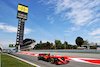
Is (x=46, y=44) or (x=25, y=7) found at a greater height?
(x=25, y=7)

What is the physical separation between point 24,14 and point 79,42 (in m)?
74.8

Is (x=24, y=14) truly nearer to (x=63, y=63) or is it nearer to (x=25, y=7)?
(x=25, y=7)

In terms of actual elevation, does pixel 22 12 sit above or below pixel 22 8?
below

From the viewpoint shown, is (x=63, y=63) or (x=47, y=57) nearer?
(x=63, y=63)

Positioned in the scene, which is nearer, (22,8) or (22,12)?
(22,12)

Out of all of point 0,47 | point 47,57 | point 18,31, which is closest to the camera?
point 0,47

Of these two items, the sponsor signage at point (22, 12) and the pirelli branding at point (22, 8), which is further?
the pirelli branding at point (22, 8)

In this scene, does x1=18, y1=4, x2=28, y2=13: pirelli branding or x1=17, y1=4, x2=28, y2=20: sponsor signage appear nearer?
x1=17, y1=4, x2=28, y2=20: sponsor signage

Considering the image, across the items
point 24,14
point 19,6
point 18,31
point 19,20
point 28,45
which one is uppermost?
point 19,6

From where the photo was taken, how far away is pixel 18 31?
49.0m

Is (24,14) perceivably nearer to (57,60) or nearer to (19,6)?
(19,6)

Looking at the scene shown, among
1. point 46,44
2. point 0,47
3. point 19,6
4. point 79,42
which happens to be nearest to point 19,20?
point 19,6

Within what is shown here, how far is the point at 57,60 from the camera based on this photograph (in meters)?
7.34

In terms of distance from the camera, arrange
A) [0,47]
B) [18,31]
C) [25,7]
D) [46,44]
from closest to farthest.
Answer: [0,47], [18,31], [25,7], [46,44]
